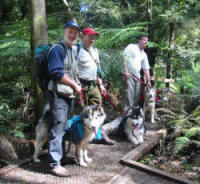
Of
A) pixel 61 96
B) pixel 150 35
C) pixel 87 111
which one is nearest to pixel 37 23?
pixel 61 96

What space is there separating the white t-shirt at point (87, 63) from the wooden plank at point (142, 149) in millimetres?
1544

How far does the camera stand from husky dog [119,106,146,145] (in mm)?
4645

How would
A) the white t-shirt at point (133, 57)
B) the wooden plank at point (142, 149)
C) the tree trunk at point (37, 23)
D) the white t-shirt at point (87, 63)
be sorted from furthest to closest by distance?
1. the white t-shirt at point (133, 57)
2. the tree trunk at point (37, 23)
3. the white t-shirt at point (87, 63)
4. the wooden plank at point (142, 149)

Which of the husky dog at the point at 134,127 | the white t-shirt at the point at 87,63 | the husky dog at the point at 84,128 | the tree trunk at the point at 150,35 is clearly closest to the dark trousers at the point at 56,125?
the husky dog at the point at 84,128

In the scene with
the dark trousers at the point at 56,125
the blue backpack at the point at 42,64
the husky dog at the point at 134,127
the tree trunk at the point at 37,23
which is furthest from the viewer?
the husky dog at the point at 134,127

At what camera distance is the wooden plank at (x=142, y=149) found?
3.70 meters

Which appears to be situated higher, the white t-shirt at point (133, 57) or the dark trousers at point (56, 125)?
the white t-shirt at point (133, 57)

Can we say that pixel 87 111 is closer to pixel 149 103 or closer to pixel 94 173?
pixel 94 173

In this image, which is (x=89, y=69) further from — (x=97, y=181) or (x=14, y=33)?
(x=14, y=33)

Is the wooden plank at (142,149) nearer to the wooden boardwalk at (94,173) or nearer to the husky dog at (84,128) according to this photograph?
the wooden boardwalk at (94,173)

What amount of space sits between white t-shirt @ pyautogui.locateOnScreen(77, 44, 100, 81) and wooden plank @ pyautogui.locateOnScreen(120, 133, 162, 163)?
60.8 inches

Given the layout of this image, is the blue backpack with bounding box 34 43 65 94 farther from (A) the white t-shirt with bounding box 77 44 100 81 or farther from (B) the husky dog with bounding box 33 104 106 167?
(A) the white t-shirt with bounding box 77 44 100 81

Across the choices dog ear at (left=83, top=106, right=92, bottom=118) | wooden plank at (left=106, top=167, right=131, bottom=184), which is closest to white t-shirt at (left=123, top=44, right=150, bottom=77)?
dog ear at (left=83, top=106, right=92, bottom=118)

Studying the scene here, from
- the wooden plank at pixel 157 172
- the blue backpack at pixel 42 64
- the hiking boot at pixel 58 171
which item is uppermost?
the blue backpack at pixel 42 64
